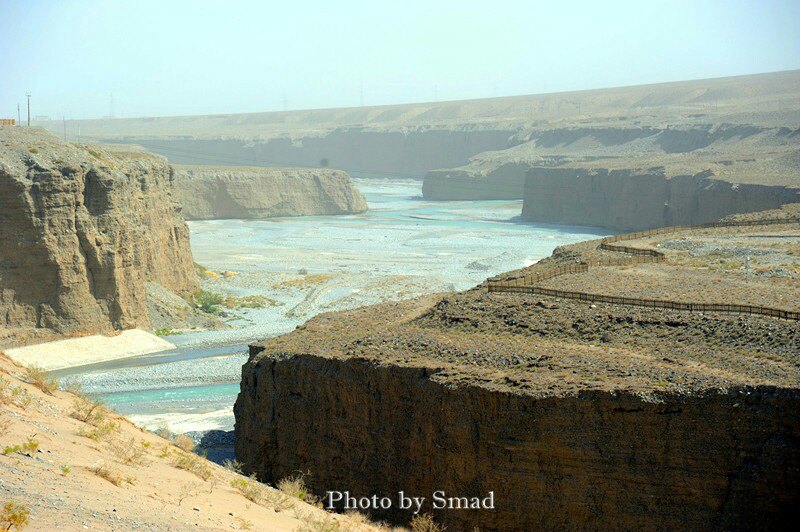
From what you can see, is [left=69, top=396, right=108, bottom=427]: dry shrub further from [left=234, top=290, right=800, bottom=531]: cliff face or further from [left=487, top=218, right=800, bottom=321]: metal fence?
[left=487, top=218, right=800, bottom=321]: metal fence

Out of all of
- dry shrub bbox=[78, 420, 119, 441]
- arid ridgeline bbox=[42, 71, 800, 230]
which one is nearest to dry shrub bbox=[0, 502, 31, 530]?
dry shrub bbox=[78, 420, 119, 441]

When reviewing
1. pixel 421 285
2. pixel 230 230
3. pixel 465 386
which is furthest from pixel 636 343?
pixel 230 230

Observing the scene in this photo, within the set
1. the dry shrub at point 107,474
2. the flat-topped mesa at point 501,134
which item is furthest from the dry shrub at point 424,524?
the flat-topped mesa at point 501,134

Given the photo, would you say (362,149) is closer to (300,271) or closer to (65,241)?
(300,271)

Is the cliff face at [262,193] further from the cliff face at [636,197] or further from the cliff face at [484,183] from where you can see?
the cliff face at [636,197]

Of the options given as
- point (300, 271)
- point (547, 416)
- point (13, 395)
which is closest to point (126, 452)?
point (13, 395)

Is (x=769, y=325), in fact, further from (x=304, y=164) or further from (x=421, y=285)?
(x=304, y=164)
